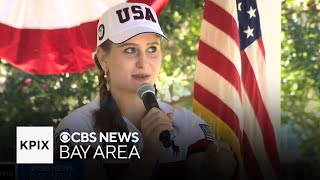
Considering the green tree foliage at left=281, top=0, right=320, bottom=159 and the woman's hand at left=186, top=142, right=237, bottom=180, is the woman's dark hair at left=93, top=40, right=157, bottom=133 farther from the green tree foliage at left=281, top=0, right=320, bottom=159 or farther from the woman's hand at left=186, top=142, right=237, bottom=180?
the green tree foliage at left=281, top=0, right=320, bottom=159

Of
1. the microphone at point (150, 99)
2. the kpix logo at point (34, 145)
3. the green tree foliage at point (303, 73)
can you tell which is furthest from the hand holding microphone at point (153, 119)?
the green tree foliage at point (303, 73)

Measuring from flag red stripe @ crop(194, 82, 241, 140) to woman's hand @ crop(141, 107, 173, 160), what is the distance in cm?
22

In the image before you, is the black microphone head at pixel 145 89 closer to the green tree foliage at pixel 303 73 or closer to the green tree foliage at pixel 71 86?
the green tree foliage at pixel 71 86

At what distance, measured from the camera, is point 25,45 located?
324 cm

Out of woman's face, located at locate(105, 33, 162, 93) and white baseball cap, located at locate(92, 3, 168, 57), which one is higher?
white baseball cap, located at locate(92, 3, 168, 57)

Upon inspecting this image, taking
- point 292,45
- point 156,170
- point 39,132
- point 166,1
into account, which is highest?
point 166,1

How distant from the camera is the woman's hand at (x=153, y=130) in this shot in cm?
317

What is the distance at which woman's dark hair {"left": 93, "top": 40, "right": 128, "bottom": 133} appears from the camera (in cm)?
323

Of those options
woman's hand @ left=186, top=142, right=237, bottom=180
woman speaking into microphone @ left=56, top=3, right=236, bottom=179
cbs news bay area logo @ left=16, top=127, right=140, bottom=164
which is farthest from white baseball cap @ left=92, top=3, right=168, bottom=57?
woman's hand @ left=186, top=142, right=237, bottom=180

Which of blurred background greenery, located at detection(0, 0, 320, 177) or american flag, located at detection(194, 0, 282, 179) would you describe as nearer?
blurred background greenery, located at detection(0, 0, 320, 177)

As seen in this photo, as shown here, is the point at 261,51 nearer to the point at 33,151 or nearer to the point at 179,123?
the point at 179,123

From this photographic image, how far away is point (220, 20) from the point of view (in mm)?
3314

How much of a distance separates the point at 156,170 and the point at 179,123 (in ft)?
0.93

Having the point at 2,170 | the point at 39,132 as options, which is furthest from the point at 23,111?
the point at 2,170
